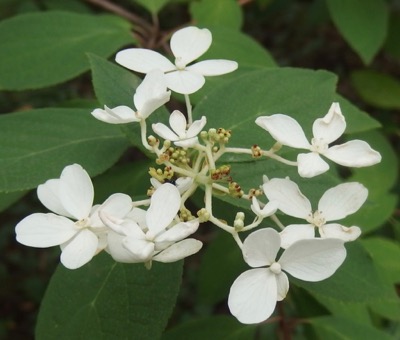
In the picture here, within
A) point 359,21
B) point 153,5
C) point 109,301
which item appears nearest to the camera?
point 109,301

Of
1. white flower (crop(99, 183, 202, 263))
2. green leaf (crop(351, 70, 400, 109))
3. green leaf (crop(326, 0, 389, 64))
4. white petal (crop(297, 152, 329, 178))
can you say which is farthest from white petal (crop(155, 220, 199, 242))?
green leaf (crop(351, 70, 400, 109))

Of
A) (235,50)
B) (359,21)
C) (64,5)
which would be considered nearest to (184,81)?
(235,50)

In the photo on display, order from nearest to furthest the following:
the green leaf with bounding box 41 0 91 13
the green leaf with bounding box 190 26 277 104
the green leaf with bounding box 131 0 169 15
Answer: the green leaf with bounding box 190 26 277 104, the green leaf with bounding box 131 0 169 15, the green leaf with bounding box 41 0 91 13

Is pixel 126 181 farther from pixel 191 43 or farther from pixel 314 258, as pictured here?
pixel 314 258

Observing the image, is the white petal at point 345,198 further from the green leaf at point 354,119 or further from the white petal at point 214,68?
the green leaf at point 354,119

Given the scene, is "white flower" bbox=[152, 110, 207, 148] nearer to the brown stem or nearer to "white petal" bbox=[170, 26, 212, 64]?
"white petal" bbox=[170, 26, 212, 64]

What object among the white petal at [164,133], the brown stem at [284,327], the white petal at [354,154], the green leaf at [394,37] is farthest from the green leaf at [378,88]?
the white petal at [164,133]

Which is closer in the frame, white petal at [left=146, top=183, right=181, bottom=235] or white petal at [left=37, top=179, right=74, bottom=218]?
white petal at [left=146, top=183, right=181, bottom=235]
